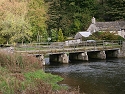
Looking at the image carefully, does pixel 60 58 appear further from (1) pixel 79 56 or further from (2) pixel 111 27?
(2) pixel 111 27

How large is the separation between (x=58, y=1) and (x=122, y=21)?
2095cm

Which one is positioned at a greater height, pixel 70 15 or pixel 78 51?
pixel 70 15

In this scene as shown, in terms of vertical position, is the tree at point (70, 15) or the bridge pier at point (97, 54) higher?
the tree at point (70, 15)

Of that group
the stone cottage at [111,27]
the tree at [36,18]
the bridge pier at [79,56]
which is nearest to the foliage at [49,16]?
the tree at [36,18]

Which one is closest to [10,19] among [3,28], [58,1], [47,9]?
[3,28]

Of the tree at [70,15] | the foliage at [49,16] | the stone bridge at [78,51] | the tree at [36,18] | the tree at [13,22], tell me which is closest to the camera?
the stone bridge at [78,51]

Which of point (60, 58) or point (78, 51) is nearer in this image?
point (60, 58)

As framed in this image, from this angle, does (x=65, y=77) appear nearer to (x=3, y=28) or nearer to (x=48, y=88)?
(x=48, y=88)

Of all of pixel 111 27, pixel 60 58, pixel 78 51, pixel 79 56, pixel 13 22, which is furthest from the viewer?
pixel 111 27

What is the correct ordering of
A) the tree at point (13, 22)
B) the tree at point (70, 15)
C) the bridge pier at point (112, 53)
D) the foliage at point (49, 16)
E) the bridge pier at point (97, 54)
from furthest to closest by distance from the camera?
the tree at point (70, 15) < the foliage at point (49, 16) < the tree at point (13, 22) < the bridge pier at point (112, 53) < the bridge pier at point (97, 54)

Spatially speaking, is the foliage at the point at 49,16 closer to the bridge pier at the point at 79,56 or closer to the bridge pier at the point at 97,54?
the bridge pier at the point at 79,56

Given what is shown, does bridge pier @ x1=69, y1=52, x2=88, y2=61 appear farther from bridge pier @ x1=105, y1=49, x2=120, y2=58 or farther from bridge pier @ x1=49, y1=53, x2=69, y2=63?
bridge pier @ x1=105, y1=49, x2=120, y2=58

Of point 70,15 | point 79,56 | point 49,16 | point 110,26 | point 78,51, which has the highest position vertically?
point 70,15

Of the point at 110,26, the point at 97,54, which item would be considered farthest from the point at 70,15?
the point at 97,54
